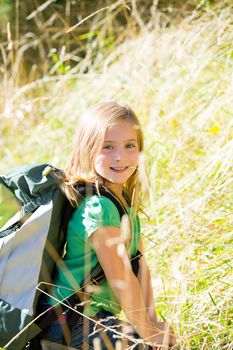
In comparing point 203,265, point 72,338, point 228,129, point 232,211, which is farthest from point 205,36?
point 72,338

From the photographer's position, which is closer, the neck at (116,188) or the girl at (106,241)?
the girl at (106,241)

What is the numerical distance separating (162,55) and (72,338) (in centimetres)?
270

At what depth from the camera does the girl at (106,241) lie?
2477mm

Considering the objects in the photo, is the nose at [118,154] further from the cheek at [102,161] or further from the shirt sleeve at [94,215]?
the shirt sleeve at [94,215]

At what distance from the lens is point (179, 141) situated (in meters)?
3.86

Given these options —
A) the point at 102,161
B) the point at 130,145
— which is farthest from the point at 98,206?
the point at 130,145

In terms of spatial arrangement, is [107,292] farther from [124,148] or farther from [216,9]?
[216,9]

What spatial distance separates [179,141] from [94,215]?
4.72 feet

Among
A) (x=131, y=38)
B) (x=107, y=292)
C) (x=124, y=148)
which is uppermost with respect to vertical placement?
(x=124, y=148)

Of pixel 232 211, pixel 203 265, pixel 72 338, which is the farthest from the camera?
pixel 232 211

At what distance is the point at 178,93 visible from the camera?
14.6ft

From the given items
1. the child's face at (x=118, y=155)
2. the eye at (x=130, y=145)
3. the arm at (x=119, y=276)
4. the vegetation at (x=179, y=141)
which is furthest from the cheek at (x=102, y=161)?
the vegetation at (x=179, y=141)

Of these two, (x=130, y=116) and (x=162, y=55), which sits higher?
(x=130, y=116)

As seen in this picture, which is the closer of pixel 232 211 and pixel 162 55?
pixel 232 211
